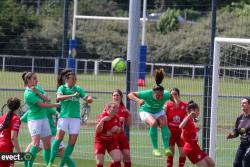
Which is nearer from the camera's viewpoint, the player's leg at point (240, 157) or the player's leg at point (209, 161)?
the player's leg at point (240, 157)

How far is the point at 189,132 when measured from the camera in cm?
1616

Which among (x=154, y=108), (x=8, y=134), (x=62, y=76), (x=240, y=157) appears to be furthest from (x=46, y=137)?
(x=240, y=157)

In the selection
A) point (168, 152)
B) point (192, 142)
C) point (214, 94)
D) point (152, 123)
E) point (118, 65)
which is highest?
point (118, 65)

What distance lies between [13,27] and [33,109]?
20406 millimetres

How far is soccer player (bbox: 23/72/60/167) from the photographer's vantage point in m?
15.6

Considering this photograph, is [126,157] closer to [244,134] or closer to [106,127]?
[106,127]

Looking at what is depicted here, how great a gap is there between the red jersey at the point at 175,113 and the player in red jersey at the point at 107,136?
1.91 m

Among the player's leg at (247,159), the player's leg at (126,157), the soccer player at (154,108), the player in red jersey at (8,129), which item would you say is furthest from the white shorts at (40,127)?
the player's leg at (247,159)

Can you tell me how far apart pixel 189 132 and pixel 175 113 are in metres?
0.85

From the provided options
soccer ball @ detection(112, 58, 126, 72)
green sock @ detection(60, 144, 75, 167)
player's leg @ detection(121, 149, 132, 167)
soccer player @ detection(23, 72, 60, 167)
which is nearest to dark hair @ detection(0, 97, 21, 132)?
soccer player @ detection(23, 72, 60, 167)

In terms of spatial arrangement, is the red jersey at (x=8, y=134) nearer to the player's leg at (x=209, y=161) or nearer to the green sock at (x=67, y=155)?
the green sock at (x=67, y=155)

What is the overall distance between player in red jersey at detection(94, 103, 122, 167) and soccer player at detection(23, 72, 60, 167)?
1014mm

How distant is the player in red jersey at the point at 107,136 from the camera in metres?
15.1

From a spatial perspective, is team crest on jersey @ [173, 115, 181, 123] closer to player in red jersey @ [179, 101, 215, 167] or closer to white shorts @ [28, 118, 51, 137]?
player in red jersey @ [179, 101, 215, 167]
